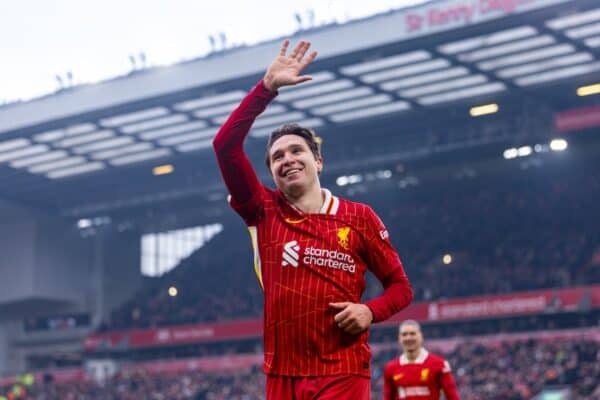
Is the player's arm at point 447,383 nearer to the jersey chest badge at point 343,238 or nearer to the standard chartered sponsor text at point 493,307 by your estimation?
the jersey chest badge at point 343,238

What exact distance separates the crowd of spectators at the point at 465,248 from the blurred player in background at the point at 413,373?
1020 inches

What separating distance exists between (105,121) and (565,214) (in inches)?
712

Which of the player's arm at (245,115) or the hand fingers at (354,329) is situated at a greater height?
the player's arm at (245,115)

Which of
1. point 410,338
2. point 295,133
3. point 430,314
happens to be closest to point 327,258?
point 295,133

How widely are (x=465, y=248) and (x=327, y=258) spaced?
38.7m

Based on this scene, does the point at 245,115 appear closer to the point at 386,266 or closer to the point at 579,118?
the point at 386,266

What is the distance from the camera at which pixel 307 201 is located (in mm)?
4895

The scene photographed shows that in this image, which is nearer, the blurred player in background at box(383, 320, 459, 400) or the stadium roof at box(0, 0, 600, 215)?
the blurred player in background at box(383, 320, 459, 400)

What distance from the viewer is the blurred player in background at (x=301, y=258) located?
4.71 m

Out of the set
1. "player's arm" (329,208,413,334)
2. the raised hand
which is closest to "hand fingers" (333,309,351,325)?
"player's arm" (329,208,413,334)

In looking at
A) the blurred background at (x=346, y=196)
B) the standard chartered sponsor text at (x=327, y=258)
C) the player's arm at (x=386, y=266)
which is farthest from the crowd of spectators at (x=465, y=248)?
the standard chartered sponsor text at (x=327, y=258)

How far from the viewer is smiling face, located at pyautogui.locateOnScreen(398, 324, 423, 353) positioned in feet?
37.7

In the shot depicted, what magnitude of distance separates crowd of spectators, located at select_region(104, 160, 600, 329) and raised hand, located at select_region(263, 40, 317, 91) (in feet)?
108

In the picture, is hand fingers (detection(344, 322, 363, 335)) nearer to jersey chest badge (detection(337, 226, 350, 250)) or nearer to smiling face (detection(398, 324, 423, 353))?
jersey chest badge (detection(337, 226, 350, 250))
